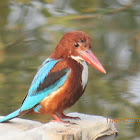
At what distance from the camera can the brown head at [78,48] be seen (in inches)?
85.4

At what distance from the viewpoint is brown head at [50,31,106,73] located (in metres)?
2.17

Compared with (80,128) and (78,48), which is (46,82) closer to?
(78,48)

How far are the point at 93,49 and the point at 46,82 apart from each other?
7.86 ft

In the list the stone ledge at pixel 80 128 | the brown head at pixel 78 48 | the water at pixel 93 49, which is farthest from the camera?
the water at pixel 93 49

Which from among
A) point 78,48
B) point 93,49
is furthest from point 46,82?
point 93,49

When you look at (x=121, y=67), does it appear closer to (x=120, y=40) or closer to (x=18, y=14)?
(x=120, y=40)

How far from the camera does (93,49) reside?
4578 millimetres

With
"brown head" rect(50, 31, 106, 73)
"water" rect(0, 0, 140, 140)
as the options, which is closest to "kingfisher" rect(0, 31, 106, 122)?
"brown head" rect(50, 31, 106, 73)

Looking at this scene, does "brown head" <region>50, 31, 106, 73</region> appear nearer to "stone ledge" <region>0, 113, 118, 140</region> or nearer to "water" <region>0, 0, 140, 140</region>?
"stone ledge" <region>0, 113, 118, 140</region>

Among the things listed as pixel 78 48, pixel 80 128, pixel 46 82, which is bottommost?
pixel 80 128

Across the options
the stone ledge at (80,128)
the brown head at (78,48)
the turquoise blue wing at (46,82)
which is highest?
the brown head at (78,48)

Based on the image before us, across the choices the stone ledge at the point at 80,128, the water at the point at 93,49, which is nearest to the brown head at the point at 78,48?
the stone ledge at the point at 80,128

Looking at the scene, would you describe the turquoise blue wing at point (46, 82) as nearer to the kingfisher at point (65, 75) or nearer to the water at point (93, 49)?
the kingfisher at point (65, 75)

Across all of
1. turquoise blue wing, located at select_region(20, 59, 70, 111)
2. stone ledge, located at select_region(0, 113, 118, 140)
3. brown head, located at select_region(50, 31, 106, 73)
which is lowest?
stone ledge, located at select_region(0, 113, 118, 140)
